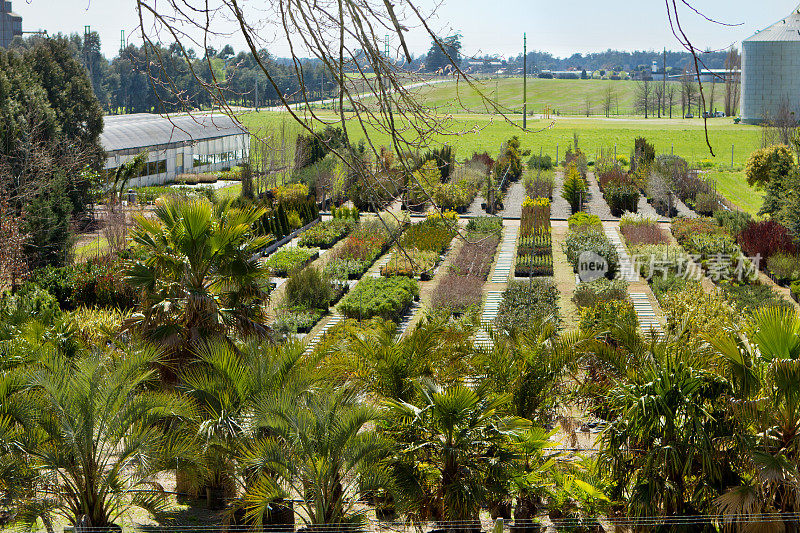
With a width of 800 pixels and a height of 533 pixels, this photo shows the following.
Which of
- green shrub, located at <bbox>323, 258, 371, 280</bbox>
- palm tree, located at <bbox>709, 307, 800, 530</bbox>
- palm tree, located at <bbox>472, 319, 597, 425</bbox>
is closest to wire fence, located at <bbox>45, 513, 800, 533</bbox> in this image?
palm tree, located at <bbox>709, 307, 800, 530</bbox>

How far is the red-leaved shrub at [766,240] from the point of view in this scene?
2455 centimetres

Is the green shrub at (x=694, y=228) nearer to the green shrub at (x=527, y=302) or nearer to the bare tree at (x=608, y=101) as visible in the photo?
the green shrub at (x=527, y=302)

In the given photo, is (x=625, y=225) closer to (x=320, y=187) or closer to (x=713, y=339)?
(x=320, y=187)

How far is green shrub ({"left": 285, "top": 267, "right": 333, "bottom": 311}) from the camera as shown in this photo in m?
21.3

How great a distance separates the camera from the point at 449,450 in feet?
27.6

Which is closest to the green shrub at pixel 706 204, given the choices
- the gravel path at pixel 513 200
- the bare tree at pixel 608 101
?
the gravel path at pixel 513 200

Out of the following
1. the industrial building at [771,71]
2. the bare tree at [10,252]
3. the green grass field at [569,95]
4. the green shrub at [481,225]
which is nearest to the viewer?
the bare tree at [10,252]

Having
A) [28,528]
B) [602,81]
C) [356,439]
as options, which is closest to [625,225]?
[356,439]

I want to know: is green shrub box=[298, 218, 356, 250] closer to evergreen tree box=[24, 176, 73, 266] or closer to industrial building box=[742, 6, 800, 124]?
evergreen tree box=[24, 176, 73, 266]

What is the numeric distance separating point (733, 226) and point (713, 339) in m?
22.1

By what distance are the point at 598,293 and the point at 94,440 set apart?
15.2m

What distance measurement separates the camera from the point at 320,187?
3688 centimetres

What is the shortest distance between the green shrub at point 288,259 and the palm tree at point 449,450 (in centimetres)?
1512

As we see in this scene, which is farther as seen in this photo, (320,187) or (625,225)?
(320,187)
